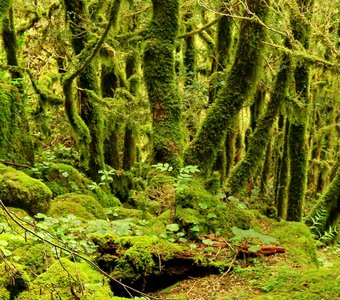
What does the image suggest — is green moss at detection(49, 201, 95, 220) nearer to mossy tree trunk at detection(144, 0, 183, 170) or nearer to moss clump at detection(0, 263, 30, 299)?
mossy tree trunk at detection(144, 0, 183, 170)

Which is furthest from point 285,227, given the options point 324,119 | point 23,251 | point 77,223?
point 324,119

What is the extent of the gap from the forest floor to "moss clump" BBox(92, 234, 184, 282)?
0.33 metres

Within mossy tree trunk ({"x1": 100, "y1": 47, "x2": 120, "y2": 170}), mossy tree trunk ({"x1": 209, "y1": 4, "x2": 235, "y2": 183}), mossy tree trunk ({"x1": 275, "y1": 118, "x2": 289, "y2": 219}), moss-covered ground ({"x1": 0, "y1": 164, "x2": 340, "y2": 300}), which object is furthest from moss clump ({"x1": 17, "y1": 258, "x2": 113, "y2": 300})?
mossy tree trunk ({"x1": 275, "y1": 118, "x2": 289, "y2": 219})

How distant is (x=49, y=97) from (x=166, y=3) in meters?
4.37

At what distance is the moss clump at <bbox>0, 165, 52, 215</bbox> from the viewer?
22.0 feet

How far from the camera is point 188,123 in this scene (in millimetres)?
14492

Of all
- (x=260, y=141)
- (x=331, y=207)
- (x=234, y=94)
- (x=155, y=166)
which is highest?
(x=234, y=94)

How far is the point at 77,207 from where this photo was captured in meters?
7.60

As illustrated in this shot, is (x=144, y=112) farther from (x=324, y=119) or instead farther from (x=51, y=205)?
(x=324, y=119)

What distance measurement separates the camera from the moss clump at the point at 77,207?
7266mm

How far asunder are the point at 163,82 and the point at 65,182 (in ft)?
11.3

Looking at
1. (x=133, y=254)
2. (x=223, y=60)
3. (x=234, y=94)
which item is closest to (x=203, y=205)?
(x=133, y=254)

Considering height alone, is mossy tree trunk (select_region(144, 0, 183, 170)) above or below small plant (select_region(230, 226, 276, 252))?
above

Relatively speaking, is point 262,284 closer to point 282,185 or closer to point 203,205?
point 203,205
